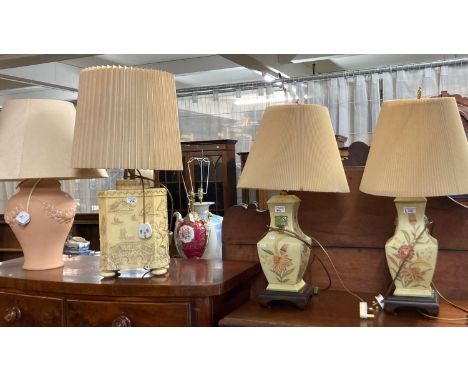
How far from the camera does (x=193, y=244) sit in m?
1.62

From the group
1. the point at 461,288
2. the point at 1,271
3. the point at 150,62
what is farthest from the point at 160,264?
the point at 150,62

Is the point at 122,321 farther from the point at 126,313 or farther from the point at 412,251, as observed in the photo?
the point at 412,251

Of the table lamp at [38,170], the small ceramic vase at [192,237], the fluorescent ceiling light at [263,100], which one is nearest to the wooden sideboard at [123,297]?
the table lamp at [38,170]

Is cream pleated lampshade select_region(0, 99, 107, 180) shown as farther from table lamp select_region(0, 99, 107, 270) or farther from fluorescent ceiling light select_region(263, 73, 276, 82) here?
fluorescent ceiling light select_region(263, 73, 276, 82)

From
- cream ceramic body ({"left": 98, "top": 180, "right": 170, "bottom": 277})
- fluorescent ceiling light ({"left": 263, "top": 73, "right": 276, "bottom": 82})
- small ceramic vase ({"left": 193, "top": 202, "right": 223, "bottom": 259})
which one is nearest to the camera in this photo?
cream ceramic body ({"left": 98, "top": 180, "right": 170, "bottom": 277})

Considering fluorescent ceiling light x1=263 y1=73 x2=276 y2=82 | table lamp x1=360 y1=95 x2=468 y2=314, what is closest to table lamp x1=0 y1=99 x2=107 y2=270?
table lamp x1=360 y1=95 x2=468 y2=314

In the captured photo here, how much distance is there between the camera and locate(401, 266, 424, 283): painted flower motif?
112 centimetres

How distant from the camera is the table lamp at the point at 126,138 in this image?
1.13m

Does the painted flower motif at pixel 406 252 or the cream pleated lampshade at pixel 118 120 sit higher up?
the cream pleated lampshade at pixel 118 120

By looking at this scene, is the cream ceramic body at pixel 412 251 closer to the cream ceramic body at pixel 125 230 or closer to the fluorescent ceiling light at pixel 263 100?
the cream ceramic body at pixel 125 230

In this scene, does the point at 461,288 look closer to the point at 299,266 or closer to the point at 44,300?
the point at 299,266

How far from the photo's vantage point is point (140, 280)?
3.98 feet

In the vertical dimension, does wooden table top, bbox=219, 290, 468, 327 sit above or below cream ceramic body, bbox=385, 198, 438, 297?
below
